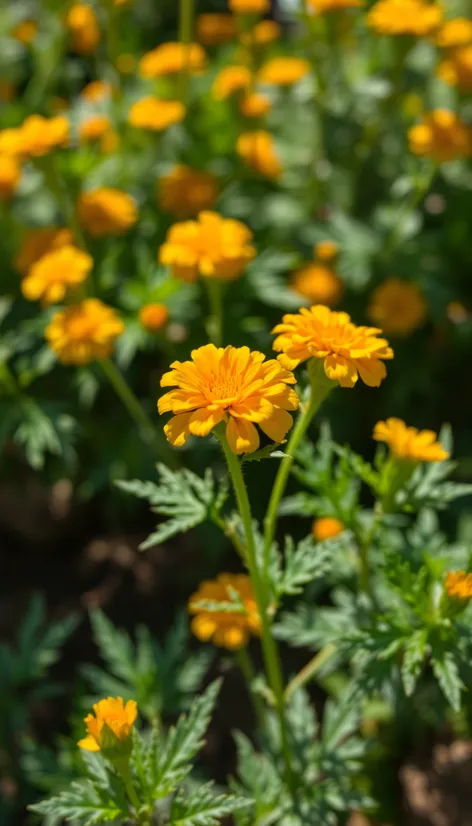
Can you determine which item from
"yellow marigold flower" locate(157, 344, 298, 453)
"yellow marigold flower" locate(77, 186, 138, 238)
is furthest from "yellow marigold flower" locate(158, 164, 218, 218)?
"yellow marigold flower" locate(157, 344, 298, 453)

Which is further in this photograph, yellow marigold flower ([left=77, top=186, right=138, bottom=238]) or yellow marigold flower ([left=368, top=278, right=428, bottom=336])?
yellow marigold flower ([left=368, top=278, right=428, bottom=336])

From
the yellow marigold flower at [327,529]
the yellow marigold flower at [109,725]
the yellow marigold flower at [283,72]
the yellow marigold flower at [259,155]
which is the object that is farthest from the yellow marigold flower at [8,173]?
the yellow marigold flower at [109,725]

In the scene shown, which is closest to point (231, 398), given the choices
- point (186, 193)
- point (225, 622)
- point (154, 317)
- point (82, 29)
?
point (225, 622)

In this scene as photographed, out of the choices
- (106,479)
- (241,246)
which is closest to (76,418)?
(106,479)

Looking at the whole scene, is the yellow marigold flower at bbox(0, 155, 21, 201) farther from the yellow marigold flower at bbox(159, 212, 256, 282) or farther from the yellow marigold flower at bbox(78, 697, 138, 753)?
the yellow marigold flower at bbox(78, 697, 138, 753)

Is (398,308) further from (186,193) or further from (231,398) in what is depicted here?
(231,398)

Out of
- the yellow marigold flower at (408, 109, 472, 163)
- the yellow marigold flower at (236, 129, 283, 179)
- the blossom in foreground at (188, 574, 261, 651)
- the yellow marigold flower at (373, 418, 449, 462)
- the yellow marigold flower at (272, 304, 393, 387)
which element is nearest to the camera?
the yellow marigold flower at (272, 304, 393, 387)
